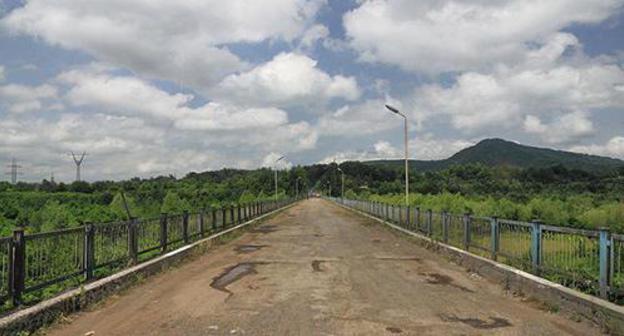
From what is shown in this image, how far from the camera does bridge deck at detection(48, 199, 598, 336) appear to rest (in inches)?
267

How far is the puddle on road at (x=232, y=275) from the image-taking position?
983 cm

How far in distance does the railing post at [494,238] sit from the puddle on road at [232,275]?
5112 millimetres

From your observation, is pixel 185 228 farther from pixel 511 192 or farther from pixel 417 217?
pixel 511 192

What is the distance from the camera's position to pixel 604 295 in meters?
7.43

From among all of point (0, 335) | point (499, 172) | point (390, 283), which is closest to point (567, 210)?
point (390, 283)

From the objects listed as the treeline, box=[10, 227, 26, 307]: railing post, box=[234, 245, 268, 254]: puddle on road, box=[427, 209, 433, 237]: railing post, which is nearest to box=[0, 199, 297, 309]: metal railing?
box=[10, 227, 26, 307]: railing post

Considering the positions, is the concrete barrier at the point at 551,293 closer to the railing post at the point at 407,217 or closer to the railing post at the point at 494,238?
the railing post at the point at 494,238

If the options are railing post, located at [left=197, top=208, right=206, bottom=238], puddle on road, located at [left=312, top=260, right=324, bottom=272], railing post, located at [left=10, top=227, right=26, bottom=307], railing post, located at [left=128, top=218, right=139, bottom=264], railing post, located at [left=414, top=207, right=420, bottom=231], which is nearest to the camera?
railing post, located at [left=10, top=227, right=26, bottom=307]

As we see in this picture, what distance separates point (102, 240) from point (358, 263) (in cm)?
591

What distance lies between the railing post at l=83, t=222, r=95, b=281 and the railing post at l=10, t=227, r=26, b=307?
1861 millimetres

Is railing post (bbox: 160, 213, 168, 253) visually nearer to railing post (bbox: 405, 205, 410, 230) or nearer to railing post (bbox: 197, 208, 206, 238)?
railing post (bbox: 197, 208, 206, 238)

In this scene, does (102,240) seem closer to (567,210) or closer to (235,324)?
(235,324)

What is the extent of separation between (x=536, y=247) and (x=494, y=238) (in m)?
2.11

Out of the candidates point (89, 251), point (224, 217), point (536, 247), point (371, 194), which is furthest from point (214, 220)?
point (371, 194)
